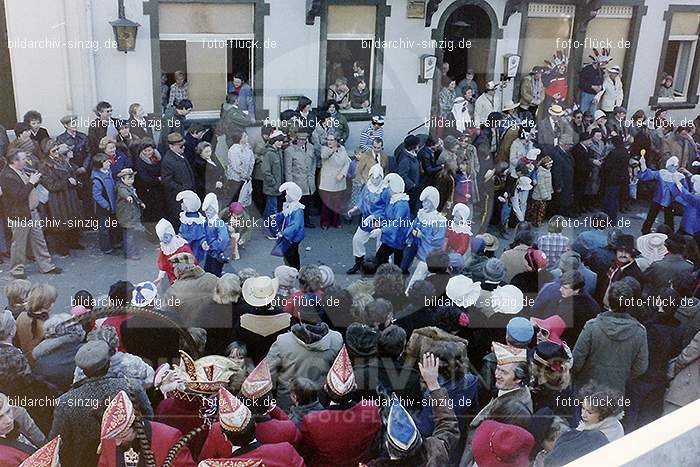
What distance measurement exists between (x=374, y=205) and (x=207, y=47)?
3922 mm

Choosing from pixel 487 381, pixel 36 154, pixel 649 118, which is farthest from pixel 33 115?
pixel 649 118

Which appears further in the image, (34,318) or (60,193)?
(60,193)

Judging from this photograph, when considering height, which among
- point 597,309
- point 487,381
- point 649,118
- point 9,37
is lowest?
point 487,381

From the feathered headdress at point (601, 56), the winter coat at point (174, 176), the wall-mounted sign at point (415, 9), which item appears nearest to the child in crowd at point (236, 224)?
the winter coat at point (174, 176)

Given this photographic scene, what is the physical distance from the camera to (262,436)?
3.96 m

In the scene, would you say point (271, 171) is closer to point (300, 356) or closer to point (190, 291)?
point (190, 291)

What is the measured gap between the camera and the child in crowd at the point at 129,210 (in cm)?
855

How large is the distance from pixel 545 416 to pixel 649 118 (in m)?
10.1

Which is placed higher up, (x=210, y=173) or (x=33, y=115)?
(x=33, y=115)

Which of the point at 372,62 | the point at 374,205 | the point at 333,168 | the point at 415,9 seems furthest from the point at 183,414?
the point at 415,9

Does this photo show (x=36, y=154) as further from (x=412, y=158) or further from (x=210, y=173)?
(x=412, y=158)

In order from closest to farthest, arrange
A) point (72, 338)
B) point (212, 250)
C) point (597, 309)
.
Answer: point (72, 338), point (597, 309), point (212, 250)

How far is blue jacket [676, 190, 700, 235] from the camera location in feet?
29.5

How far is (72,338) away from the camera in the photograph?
15.6 feet
